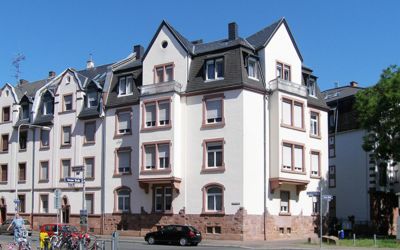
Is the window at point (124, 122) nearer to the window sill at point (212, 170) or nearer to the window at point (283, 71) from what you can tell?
the window sill at point (212, 170)

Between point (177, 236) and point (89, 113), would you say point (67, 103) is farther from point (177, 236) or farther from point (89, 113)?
point (177, 236)

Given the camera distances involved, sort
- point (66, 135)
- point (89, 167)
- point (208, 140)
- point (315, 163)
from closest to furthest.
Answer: point (208, 140) → point (315, 163) → point (89, 167) → point (66, 135)

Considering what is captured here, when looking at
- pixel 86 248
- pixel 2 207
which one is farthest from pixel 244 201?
pixel 2 207

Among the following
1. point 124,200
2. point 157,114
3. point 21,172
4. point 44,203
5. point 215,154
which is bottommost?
point 44,203

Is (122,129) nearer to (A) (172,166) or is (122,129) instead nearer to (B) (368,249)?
(A) (172,166)

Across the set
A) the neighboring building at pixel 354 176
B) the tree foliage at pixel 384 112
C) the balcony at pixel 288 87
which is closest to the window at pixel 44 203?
the balcony at pixel 288 87

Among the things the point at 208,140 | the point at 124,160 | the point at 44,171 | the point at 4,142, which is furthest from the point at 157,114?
the point at 4,142

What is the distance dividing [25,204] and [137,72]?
18122 mm

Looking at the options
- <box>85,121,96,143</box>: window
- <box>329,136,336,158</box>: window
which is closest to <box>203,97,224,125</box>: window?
<box>85,121,96,143</box>: window

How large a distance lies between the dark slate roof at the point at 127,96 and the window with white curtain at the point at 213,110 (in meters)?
6.99

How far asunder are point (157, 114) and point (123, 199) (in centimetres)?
829

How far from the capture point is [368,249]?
34.8 m

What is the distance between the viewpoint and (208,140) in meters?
45.2

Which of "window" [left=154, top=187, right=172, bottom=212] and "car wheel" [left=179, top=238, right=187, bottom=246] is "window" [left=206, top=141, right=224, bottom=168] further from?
"car wheel" [left=179, top=238, right=187, bottom=246]
